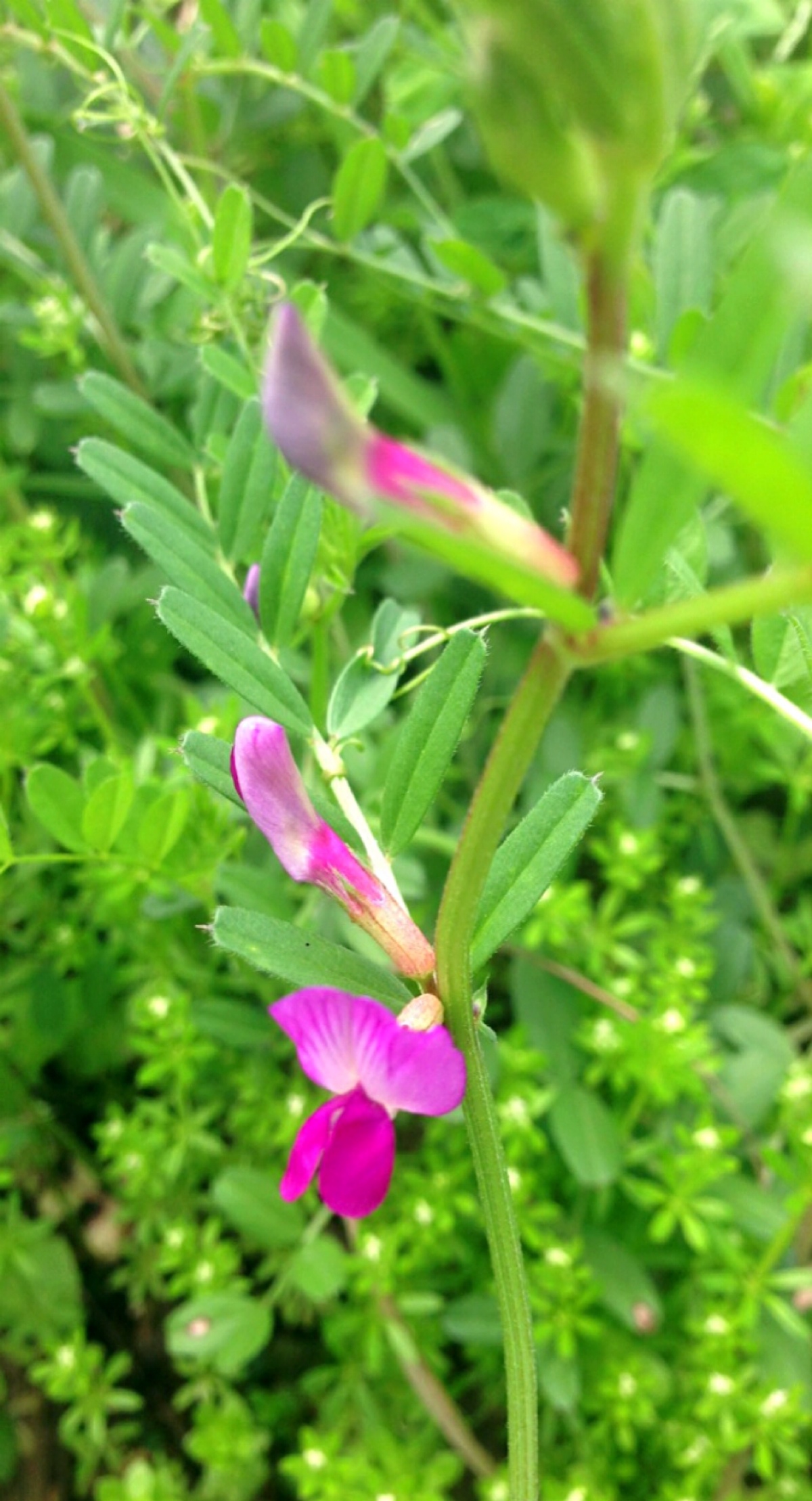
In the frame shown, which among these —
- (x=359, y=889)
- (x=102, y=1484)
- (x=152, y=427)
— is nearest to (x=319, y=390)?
(x=359, y=889)

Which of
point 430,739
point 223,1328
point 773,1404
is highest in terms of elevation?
point 430,739

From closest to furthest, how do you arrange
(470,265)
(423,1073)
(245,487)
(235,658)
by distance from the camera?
→ (423,1073) < (235,658) < (245,487) < (470,265)

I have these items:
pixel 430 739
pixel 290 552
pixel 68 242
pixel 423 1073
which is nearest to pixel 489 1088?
pixel 423 1073

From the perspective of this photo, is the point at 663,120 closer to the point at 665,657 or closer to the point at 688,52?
the point at 688,52

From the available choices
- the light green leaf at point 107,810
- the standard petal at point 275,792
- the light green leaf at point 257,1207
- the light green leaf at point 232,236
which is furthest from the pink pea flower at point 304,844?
the light green leaf at point 257,1207

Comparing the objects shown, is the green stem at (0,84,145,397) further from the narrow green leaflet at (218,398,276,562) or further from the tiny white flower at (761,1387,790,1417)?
the tiny white flower at (761,1387,790,1417)

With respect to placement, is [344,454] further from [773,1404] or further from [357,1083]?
[773,1404]
